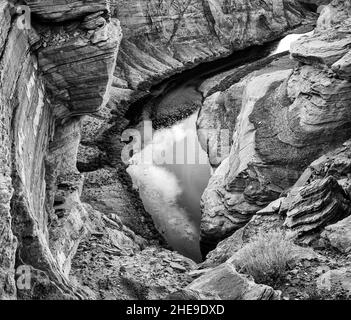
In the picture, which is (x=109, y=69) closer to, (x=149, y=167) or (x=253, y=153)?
(x=253, y=153)

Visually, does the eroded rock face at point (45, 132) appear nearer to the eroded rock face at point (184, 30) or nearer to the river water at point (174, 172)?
the river water at point (174, 172)

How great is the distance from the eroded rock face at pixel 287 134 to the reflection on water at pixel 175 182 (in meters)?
1.57

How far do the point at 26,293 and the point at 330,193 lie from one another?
13.7 meters

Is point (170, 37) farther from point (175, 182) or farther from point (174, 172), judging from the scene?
point (175, 182)

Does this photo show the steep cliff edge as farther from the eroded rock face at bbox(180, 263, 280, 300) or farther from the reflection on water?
the eroded rock face at bbox(180, 263, 280, 300)

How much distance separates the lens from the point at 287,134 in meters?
Answer: 32.8

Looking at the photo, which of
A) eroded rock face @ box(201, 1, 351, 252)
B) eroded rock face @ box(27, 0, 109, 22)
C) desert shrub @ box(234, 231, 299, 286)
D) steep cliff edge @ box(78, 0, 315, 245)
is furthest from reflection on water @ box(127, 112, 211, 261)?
eroded rock face @ box(27, 0, 109, 22)

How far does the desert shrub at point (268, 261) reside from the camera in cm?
1841

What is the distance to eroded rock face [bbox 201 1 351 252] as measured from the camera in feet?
102

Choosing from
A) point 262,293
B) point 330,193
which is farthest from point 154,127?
point 262,293

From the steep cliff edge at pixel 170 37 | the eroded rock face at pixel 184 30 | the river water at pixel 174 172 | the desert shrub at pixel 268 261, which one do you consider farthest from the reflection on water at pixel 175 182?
the eroded rock face at pixel 184 30

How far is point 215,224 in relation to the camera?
32.9 metres

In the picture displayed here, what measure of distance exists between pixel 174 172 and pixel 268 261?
2351 centimetres

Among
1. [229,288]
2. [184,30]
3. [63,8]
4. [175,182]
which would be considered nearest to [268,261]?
[229,288]
